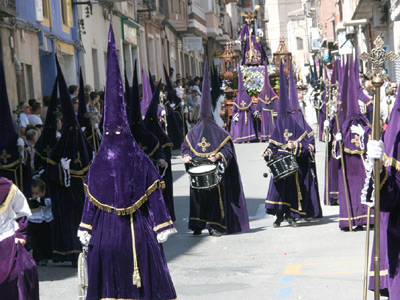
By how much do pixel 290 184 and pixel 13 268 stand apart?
23.9 ft

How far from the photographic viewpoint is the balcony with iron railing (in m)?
19.5

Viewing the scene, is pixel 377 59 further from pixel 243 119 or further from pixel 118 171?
pixel 243 119

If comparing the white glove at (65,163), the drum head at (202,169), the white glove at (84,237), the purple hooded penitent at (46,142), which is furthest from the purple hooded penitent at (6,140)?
the white glove at (84,237)

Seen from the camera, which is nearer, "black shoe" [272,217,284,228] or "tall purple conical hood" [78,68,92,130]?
"tall purple conical hood" [78,68,92,130]

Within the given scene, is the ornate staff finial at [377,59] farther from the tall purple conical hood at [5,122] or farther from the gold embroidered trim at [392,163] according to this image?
the tall purple conical hood at [5,122]

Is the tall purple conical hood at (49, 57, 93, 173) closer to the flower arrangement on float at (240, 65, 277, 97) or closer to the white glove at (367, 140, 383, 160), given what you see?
the white glove at (367, 140, 383, 160)

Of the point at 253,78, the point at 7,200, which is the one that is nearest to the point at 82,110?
the point at 7,200

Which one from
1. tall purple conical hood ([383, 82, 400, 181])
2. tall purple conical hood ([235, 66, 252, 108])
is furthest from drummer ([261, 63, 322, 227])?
tall purple conical hood ([235, 66, 252, 108])

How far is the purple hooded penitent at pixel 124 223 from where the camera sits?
777cm

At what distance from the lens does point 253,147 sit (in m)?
27.6

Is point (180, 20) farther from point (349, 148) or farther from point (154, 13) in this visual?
point (349, 148)

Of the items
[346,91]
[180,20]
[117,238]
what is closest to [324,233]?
[346,91]

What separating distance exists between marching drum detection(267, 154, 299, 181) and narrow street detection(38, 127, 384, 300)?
2.52 ft

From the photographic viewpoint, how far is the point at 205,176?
12953mm
